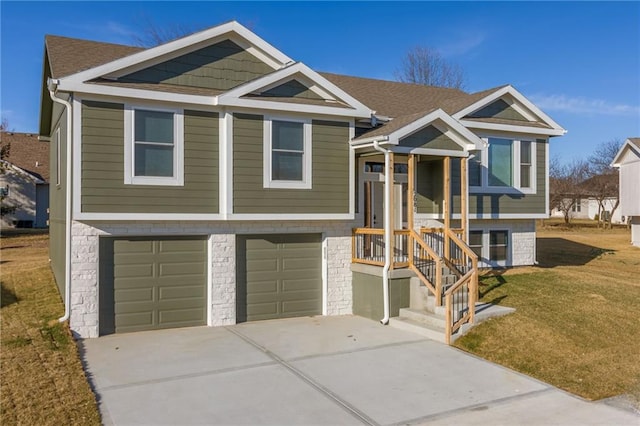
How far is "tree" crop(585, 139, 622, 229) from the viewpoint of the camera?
130 ft

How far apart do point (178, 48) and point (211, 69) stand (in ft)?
2.52

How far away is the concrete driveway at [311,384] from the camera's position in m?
6.11

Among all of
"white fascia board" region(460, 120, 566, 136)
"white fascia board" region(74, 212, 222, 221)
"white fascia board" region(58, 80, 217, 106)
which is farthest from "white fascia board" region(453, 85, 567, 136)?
"white fascia board" region(74, 212, 222, 221)

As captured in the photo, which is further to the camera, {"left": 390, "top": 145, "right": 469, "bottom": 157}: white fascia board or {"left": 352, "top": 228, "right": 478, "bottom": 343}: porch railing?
{"left": 390, "top": 145, "right": 469, "bottom": 157}: white fascia board

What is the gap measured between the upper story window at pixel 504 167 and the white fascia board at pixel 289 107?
13.5 feet

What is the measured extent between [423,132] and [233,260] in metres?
4.75

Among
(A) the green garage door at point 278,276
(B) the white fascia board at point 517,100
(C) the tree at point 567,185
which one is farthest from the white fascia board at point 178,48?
(C) the tree at point 567,185

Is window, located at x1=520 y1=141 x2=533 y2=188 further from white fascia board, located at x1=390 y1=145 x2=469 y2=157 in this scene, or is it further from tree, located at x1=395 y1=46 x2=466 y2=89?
tree, located at x1=395 y1=46 x2=466 y2=89

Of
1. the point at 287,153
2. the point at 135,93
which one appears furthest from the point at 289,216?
the point at 135,93

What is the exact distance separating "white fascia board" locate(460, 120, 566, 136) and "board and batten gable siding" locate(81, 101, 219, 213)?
6.64 metres

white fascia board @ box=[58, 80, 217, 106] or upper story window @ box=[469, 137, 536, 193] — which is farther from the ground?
white fascia board @ box=[58, 80, 217, 106]

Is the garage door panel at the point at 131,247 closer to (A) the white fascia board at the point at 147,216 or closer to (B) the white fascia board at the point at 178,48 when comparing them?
(A) the white fascia board at the point at 147,216

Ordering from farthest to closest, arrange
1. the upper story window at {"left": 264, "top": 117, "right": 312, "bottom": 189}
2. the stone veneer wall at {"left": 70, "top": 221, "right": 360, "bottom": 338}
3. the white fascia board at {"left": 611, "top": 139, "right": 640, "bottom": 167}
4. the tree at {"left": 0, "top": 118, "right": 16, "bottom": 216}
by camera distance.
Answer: the tree at {"left": 0, "top": 118, "right": 16, "bottom": 216}, the white fascia board at {"left": 611, "top": 139, "right": 640, "bottom": 167}, the upper story window at {"left": 264, "top": 117, "right": 312, "bottom": 189}, the stone veneer wall at {"left": 70, "top": 221, "right": 360, "bottom": 338}

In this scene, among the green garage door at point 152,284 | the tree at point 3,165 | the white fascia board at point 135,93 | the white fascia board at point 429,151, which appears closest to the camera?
the white fascia board at point 135,93
